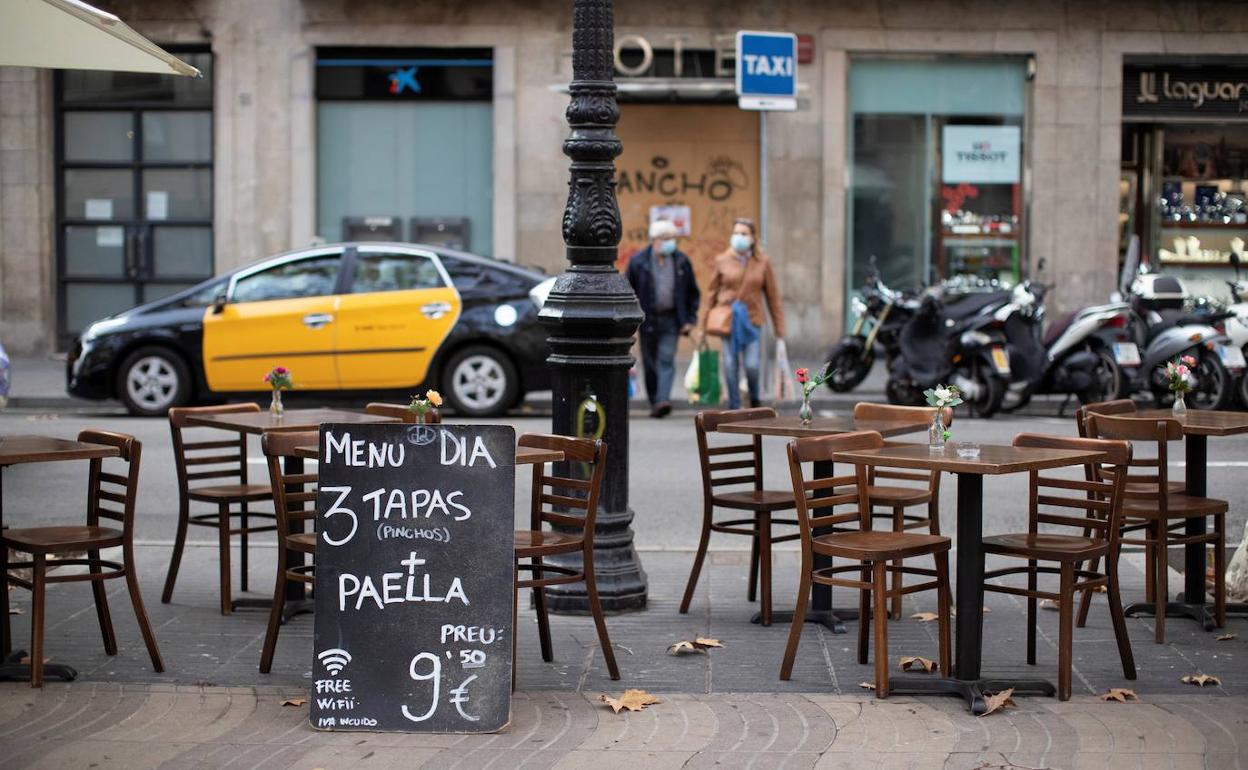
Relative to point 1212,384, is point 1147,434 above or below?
above

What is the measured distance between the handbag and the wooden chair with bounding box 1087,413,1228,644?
8047 mm

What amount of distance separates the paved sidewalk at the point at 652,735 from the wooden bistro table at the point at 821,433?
1.27 metres

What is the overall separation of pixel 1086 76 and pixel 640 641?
15915mm

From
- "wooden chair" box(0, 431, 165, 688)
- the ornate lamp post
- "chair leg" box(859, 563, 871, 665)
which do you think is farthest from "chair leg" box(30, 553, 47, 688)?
"chair leg" box(859, 563, 871, 665)

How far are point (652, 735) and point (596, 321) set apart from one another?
2.35m

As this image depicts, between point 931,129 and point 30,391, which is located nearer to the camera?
A: point 30,391

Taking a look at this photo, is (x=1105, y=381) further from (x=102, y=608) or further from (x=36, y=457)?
(x=36, y=457)

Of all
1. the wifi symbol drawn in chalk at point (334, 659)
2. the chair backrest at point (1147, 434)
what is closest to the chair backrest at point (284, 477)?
the wifi symbol drawn in chalk at point (334, 659)

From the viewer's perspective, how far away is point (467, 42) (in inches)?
828

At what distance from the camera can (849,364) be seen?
687 inches

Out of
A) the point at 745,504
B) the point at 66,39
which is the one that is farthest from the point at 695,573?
the point at 66,39

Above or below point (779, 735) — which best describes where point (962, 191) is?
above

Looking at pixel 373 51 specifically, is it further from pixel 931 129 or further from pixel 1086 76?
pixel 1086 76

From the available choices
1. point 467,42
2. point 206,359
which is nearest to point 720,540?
point 206,359
